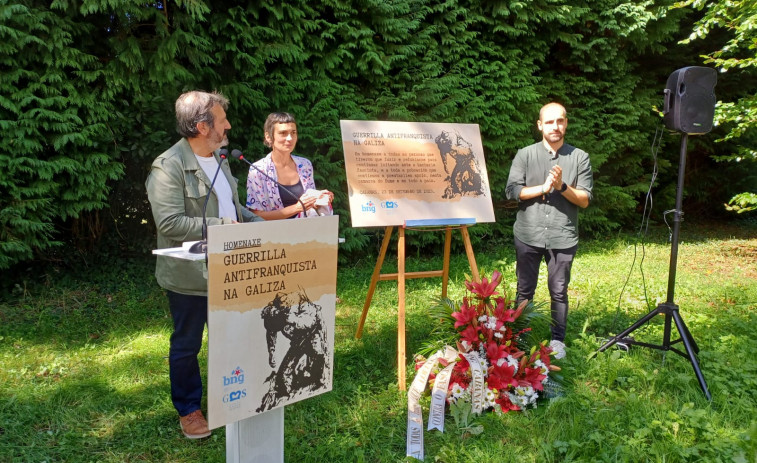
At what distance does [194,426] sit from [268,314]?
124 centimetres

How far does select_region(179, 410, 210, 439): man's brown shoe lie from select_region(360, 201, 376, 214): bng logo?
5.02 ft

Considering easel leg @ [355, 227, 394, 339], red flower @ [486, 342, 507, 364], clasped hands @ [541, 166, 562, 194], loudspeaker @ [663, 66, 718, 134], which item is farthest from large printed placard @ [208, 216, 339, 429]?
loudspeaker @ [663, 66, 718, 134]

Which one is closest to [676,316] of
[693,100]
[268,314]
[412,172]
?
[693,100]

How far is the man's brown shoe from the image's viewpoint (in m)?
2.71

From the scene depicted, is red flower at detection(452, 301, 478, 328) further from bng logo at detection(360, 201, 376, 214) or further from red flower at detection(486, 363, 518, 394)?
bng logo at detection(360, 201, 376, 214)

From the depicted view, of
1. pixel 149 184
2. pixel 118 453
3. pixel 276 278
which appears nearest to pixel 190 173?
pixel 149 184

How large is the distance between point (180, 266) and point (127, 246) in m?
3.17

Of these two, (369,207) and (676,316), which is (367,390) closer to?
(369,207)

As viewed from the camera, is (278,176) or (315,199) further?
(278,176)

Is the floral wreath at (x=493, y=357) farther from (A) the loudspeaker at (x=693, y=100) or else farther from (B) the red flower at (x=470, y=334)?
(A) the loudspeaker at (x=693, y=100)

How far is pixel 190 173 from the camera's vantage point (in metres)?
2.45

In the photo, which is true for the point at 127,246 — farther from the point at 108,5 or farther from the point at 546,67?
the point at 546,67

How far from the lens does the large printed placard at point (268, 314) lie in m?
1.75

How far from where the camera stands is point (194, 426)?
273cm
